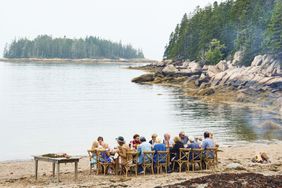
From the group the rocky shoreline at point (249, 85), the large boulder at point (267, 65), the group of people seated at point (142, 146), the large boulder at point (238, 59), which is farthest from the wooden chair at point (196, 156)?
the large boulder at point (238, 59)

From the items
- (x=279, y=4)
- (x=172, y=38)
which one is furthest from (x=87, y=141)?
(x=172, y=38)

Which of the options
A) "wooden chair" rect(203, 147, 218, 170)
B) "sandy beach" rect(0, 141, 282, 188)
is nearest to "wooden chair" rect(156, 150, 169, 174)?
"sandy beach" rect(0, 141, 282, 188)

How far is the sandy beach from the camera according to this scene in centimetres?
1706

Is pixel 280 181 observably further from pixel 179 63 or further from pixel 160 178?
pixel 179 63

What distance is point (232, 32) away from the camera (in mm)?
101188

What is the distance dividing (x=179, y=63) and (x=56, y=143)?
94582 millimetres

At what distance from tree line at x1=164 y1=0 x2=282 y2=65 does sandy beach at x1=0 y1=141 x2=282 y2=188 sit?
→ 42.7 meters

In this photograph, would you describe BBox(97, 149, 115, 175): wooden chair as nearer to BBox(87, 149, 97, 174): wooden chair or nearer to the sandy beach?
BBox(87, 149, 97, 174): wooden chair

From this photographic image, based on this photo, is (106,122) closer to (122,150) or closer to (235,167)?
(235,167)

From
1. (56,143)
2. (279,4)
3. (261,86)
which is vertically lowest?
(56,143)

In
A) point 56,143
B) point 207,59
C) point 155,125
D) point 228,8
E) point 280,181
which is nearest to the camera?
point 280,181

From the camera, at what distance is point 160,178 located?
17.6m

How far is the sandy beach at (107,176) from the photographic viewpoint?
56.0 feet

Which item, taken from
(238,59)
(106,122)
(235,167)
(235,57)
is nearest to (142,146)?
(235,167)
